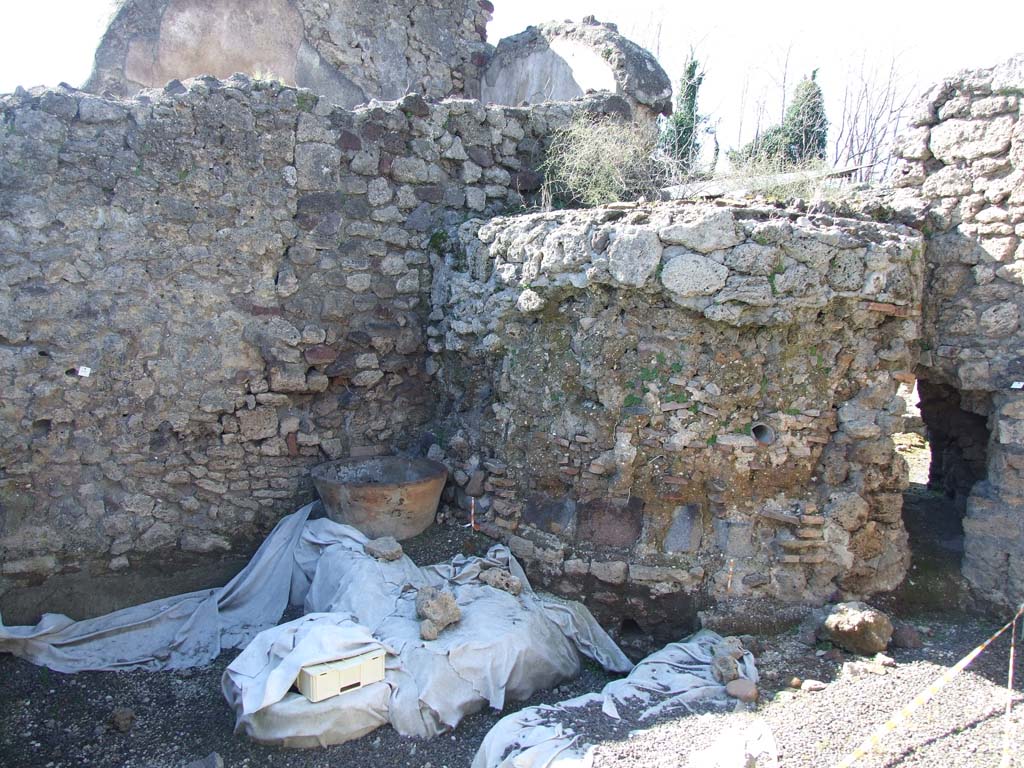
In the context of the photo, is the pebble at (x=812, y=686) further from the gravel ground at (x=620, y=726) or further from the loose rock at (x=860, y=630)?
the loose rock at (x=860, y=630)

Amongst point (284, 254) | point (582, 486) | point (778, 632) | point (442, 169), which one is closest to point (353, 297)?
point (284, 254)

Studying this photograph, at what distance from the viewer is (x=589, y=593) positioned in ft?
14.3

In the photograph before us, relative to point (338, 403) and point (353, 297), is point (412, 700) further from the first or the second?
point (353, 297)

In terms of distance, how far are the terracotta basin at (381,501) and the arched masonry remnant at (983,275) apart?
2.96 metres

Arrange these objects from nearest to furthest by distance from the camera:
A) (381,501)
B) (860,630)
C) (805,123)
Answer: (860,630), (381,501), (805,123)

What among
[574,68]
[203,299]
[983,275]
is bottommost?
[203,299]

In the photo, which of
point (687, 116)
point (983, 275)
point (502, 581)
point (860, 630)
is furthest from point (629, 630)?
point (687, 116)

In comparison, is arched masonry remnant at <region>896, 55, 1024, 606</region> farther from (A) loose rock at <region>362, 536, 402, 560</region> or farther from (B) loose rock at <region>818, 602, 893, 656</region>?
(A) loose rock at <region>362, 536, 402, 560</region>

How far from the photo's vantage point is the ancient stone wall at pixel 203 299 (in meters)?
4.36

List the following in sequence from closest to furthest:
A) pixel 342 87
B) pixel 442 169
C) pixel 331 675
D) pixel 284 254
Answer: pixel 331 675
pixel 284 254
pixel 442 169
pixel 342 87

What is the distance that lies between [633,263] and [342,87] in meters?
4.60

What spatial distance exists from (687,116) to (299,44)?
172 inches

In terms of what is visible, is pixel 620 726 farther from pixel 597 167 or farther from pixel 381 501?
pixel 597 167

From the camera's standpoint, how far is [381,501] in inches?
183
